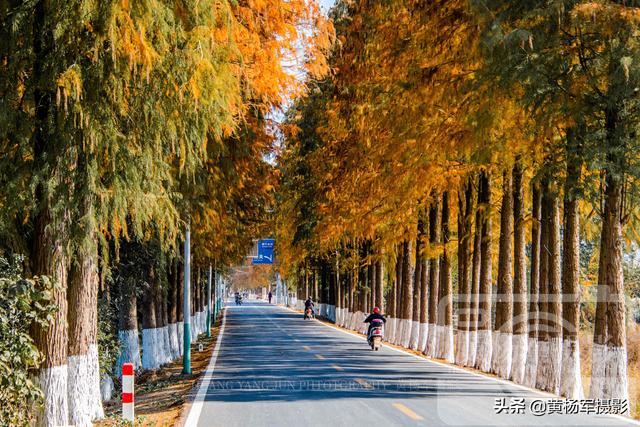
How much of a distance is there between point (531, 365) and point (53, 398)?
456 inches

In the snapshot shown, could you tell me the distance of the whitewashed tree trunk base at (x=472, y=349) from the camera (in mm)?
26547

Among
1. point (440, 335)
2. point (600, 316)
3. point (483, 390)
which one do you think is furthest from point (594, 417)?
point (440, 335)

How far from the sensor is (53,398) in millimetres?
12609

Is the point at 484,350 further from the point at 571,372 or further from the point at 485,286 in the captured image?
the point at 571,372

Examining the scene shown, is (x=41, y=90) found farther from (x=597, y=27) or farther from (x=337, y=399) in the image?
(x=597, y=27)

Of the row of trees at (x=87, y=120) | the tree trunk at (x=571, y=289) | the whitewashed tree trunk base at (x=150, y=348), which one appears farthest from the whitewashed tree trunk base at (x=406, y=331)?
the row of trees at (x=87, y=120)

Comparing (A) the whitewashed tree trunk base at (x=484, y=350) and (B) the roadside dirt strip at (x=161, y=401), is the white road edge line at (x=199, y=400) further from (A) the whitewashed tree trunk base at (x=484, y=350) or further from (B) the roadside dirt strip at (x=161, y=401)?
(A) the whitewashed tree trunk base at (x=484, y=350)

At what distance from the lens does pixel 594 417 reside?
553 inches

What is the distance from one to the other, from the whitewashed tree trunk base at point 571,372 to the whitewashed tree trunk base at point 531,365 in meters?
2.02

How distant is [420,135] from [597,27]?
5.92 meters

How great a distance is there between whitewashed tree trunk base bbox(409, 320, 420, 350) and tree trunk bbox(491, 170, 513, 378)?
474 inches

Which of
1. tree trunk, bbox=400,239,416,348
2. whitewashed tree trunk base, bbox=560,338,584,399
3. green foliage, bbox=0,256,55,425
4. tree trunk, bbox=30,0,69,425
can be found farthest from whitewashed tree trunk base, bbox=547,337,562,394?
tree trunk, bbox=400,239,416,348

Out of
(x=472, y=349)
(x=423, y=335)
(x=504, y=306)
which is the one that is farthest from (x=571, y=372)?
(x=423, y=335)

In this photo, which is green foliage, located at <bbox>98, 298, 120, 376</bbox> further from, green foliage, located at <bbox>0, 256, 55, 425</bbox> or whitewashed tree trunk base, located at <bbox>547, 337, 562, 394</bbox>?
whitewashed tree trunk base, located at <bbox>547, 337, 562, 394</bbox>
